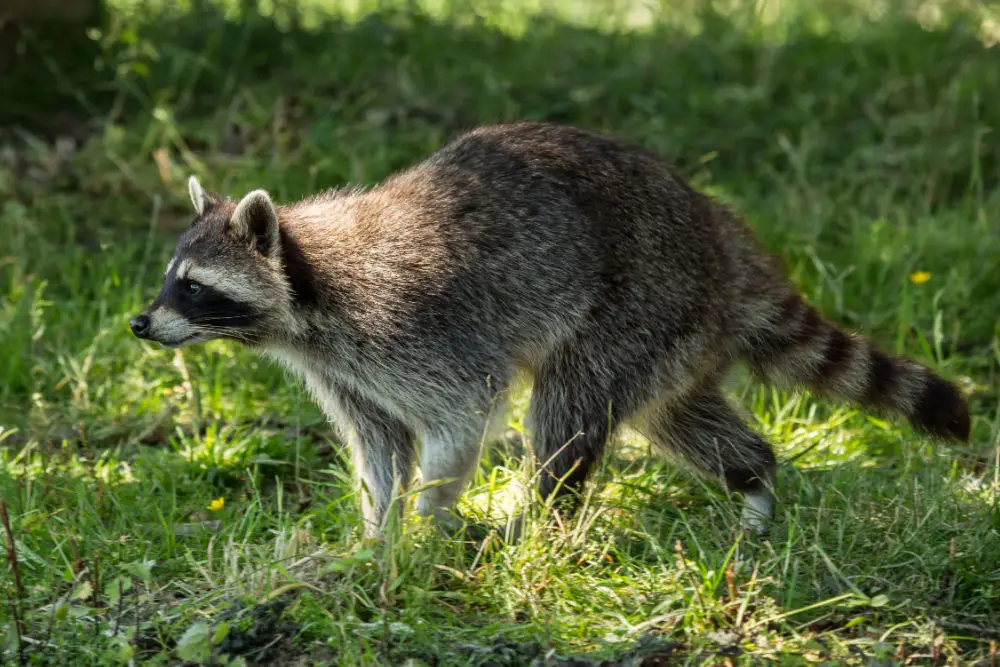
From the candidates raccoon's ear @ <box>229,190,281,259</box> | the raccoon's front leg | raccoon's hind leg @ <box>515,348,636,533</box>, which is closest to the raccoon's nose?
raccoon's ear @ <box>229,190,281,259</box>

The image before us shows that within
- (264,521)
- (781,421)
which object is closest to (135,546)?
(264,521)

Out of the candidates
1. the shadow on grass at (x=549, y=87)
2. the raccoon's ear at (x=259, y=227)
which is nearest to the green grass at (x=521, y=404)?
the shadow on grass at (x=549, y=87)

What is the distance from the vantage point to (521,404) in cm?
525

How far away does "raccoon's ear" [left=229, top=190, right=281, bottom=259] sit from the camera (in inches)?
166

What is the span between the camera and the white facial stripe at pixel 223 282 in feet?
14.1

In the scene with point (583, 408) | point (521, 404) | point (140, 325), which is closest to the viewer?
point (140, 325)

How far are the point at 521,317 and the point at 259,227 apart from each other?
90 cm

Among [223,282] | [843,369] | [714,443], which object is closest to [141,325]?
[223,282]

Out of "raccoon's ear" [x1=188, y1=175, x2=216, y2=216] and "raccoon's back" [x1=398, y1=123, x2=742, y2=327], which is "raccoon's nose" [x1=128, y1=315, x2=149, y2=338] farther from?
"raccoon's back" [x1=398, y1=123, x2=742, y2=327]

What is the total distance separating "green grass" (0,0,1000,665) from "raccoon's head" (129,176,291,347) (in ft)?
1.89

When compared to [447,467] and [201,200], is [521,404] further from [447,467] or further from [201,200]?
[201,200]

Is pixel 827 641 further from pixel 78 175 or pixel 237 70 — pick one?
pixel 237 70

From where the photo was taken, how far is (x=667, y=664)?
3.43 meters

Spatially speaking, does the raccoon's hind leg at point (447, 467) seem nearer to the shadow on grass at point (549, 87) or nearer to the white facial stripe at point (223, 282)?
the white facial stripe at point (223, 282)
